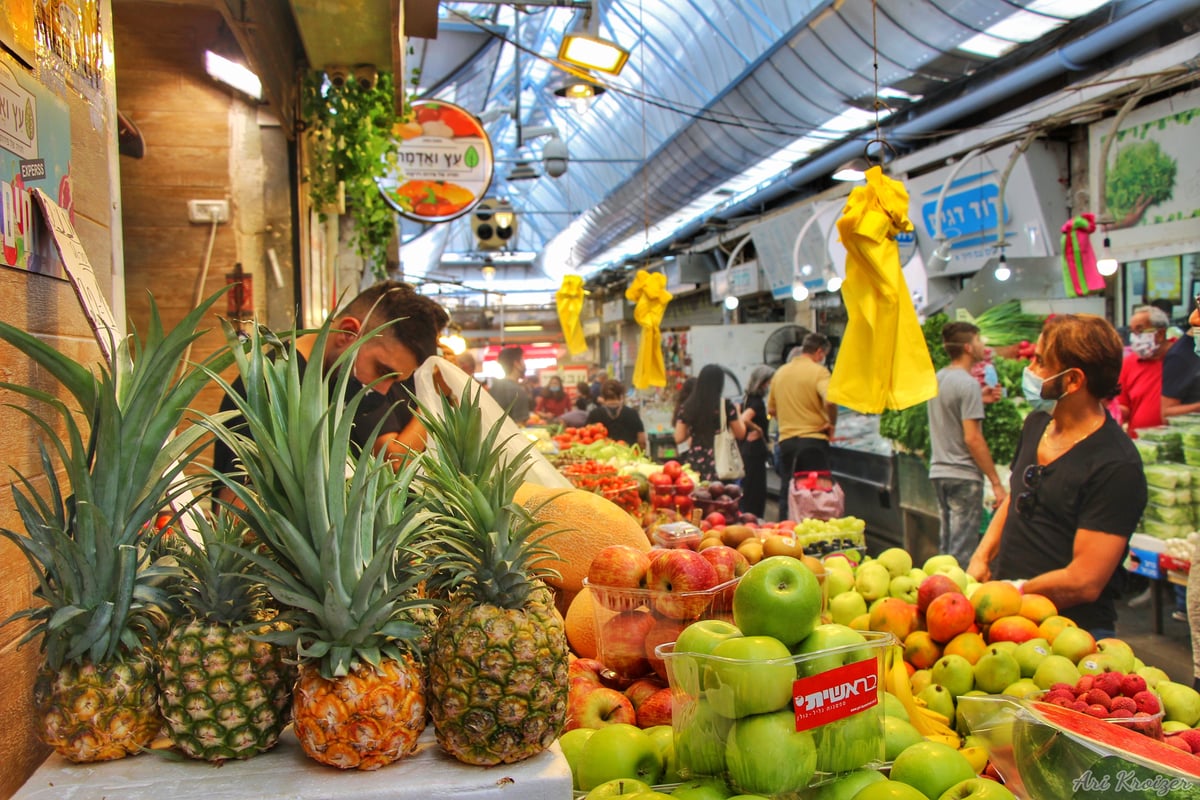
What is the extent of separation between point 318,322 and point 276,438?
5496 millimetres

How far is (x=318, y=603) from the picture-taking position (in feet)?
4.33

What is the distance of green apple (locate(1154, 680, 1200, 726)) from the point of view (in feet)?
8.07

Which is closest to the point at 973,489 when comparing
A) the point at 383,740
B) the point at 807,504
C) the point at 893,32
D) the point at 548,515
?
the point at 807,504

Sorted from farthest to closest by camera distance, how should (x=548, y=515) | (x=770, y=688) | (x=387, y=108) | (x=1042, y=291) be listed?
(x=1042, y=291)
(x=387, y=108)
(x=548, y=515)
(x=770, y=688)

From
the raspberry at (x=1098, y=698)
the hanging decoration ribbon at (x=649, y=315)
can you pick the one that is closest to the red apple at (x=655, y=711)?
the raspberry at (x=1098, y=698)

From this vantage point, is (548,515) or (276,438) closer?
(276,438)

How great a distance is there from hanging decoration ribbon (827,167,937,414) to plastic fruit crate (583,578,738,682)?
2561 mm

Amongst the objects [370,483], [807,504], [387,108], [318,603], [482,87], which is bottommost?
[807,504]

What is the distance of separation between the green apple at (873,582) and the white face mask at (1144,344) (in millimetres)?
4610

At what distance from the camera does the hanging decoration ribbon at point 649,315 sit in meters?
9.76

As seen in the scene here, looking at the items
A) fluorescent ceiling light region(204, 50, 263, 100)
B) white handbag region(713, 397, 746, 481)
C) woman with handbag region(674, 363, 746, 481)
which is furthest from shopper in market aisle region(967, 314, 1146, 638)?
woman with handbag region(674, 363, 746, 481)

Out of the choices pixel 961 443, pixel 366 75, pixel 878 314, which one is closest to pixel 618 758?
pixel 878 314

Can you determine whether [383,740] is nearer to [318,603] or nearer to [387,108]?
[318,603]

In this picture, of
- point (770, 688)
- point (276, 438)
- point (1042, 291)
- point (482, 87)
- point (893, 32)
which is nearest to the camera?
point (276, 438)
